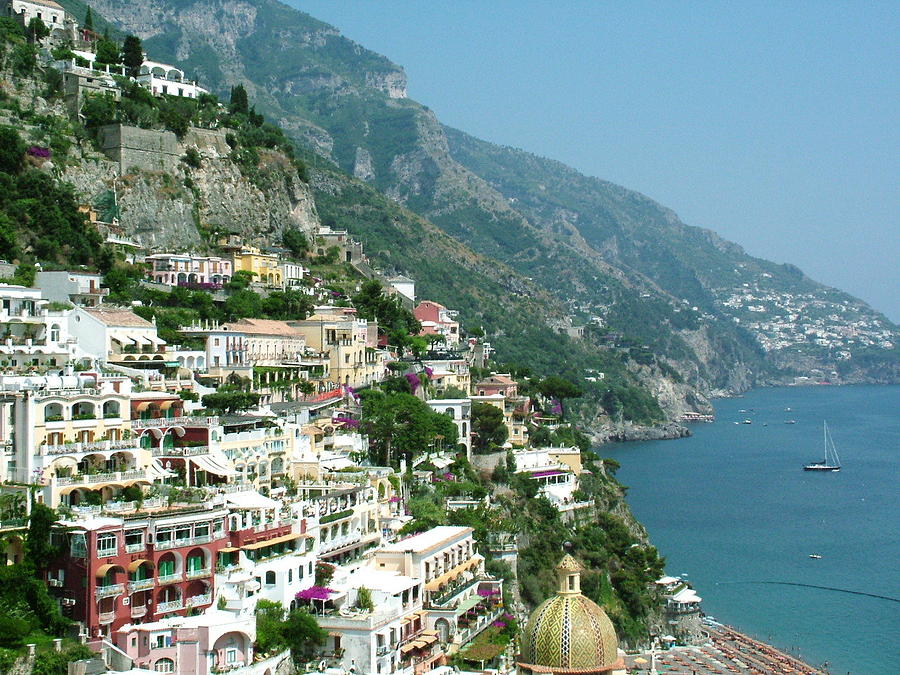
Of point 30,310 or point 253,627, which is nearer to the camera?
point 253,627

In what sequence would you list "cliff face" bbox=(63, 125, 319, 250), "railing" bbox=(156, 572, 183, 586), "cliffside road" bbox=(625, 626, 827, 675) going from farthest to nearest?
"cliff face" bbox=(63, 125, 319, 250) < "cliffside road" bbox=(625, 626, 827, 675) < "railing" bbox=(156, 572, 183, 586)

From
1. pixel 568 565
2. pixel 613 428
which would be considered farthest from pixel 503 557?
pixel 613 428

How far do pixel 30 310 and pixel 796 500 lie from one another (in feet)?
226

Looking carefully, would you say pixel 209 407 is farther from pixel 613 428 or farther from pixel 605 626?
pixel 613 428

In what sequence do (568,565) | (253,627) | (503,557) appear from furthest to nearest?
(503,557) < (253,627) < (568,565)

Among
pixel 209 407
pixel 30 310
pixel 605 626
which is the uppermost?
pixel 30 310

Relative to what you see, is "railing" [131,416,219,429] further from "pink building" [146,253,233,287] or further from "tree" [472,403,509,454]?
"pink building" [146,253,233,287]

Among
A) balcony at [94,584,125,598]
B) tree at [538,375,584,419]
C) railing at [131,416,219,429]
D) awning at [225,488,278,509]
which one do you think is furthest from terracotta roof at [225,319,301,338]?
balcony at [94,584,125,598]

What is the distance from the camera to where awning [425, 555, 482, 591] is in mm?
38844

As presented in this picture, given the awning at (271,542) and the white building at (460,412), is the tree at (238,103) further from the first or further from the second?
the awning at (271,542)

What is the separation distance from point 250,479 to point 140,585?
10033mm

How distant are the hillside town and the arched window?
0.08 metres

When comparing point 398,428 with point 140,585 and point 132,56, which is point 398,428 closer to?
point 140,585

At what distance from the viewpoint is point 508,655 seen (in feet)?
123
